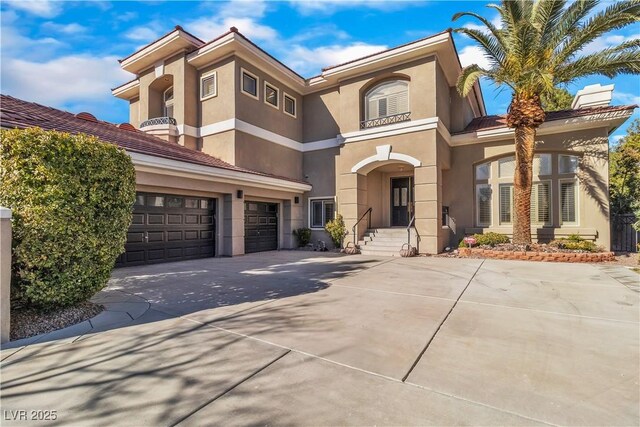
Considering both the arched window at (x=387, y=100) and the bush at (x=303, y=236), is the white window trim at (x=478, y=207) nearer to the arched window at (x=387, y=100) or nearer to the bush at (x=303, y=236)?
the arched window at (x=387, y=100)

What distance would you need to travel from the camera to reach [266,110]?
1341 centimetres

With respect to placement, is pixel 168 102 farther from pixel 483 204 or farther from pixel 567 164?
pixel 567 164

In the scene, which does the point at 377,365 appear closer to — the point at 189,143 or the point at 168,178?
the point at 168,178

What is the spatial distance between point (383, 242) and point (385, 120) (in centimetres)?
513

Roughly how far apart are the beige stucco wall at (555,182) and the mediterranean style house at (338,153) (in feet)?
0.14

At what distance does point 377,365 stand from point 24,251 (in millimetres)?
4513

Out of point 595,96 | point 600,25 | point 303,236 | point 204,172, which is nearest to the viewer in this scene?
point 600,25

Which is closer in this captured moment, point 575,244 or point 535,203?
point 575,244

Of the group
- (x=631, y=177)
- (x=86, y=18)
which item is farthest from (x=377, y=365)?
(x=631, y=177)

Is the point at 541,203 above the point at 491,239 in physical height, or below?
above

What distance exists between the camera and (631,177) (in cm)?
1273

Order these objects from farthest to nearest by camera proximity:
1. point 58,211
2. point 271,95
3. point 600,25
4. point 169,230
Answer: point 271,95
point 169,230
point 600,25
point 58,211

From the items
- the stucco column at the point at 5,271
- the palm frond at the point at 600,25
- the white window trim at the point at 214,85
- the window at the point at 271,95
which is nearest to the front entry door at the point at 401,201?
the window at the point at 271,95

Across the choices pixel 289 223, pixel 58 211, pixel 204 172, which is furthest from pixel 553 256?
pixel 58 211
